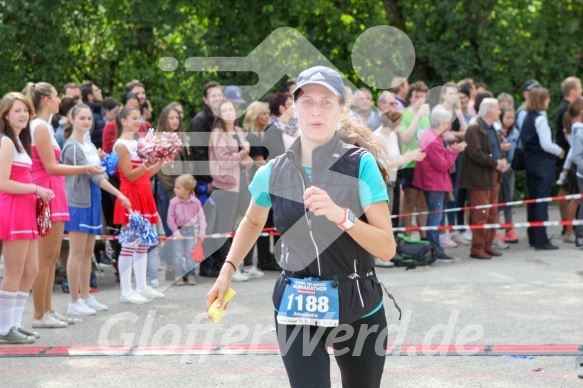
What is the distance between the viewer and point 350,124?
4.71m

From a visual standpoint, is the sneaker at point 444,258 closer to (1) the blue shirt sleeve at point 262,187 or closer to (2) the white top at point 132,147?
(2) the white top at point 132,147

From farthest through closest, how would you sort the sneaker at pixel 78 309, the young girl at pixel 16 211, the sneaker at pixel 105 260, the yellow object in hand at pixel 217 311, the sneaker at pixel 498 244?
the sneaker at pixel 498 244, the sneaker at pixel 105 260, the sneaker at pixel 78 309, the young girl at pixel 16 211, the yellow object in hand at pixel 217 311

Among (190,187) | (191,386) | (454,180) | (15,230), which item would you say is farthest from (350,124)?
(454,180)

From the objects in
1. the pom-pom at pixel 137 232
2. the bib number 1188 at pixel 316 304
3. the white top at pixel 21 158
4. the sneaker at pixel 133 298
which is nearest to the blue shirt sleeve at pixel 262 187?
the bib number 1188 at pixel 316 304

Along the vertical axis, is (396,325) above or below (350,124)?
below

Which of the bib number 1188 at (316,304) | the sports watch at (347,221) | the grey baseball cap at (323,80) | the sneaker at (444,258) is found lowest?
the sneaker at (444,258)

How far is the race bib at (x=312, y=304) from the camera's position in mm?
4363

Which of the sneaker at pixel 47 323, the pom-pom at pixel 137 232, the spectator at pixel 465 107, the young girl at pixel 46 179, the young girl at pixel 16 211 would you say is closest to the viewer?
the young girl at pixel 16 211

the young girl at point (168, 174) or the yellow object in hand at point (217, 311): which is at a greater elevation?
the young girl at point (168, 174)

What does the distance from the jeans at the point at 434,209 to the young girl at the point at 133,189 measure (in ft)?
12.6

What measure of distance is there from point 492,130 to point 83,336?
6577 mm

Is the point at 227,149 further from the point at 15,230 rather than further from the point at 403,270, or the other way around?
the point at 15,230

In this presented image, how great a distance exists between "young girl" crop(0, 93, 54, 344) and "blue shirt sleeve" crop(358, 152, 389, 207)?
4.32 meters

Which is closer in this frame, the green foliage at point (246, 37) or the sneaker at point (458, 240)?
the sneaker at point (458, 240)
